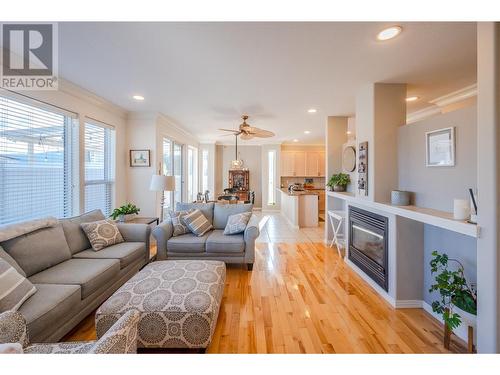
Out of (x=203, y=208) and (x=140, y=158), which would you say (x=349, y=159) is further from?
(x=140, y=158)

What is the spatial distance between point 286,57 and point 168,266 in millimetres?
2462

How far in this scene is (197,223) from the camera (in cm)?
351

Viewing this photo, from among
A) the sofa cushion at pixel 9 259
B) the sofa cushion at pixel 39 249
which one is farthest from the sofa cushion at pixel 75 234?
the sofa cushion at pixel 9 259

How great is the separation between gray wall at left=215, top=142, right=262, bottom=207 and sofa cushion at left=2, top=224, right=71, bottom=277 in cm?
673

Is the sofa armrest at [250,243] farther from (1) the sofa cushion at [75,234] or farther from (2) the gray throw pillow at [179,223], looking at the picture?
(1) the sofa cushion at [75,234]

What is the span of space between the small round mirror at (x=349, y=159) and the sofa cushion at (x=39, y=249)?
4.06 meters

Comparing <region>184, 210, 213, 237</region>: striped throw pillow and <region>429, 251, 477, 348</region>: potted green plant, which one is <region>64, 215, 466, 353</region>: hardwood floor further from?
<region>184, 210, 213, 237</region>: striped throw pillow

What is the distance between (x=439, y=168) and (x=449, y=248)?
2.54 feet

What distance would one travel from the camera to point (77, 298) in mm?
1830

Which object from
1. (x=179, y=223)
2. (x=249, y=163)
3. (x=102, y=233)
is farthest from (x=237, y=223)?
(x=249, y=163)

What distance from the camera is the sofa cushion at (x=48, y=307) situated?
146 centimetres
